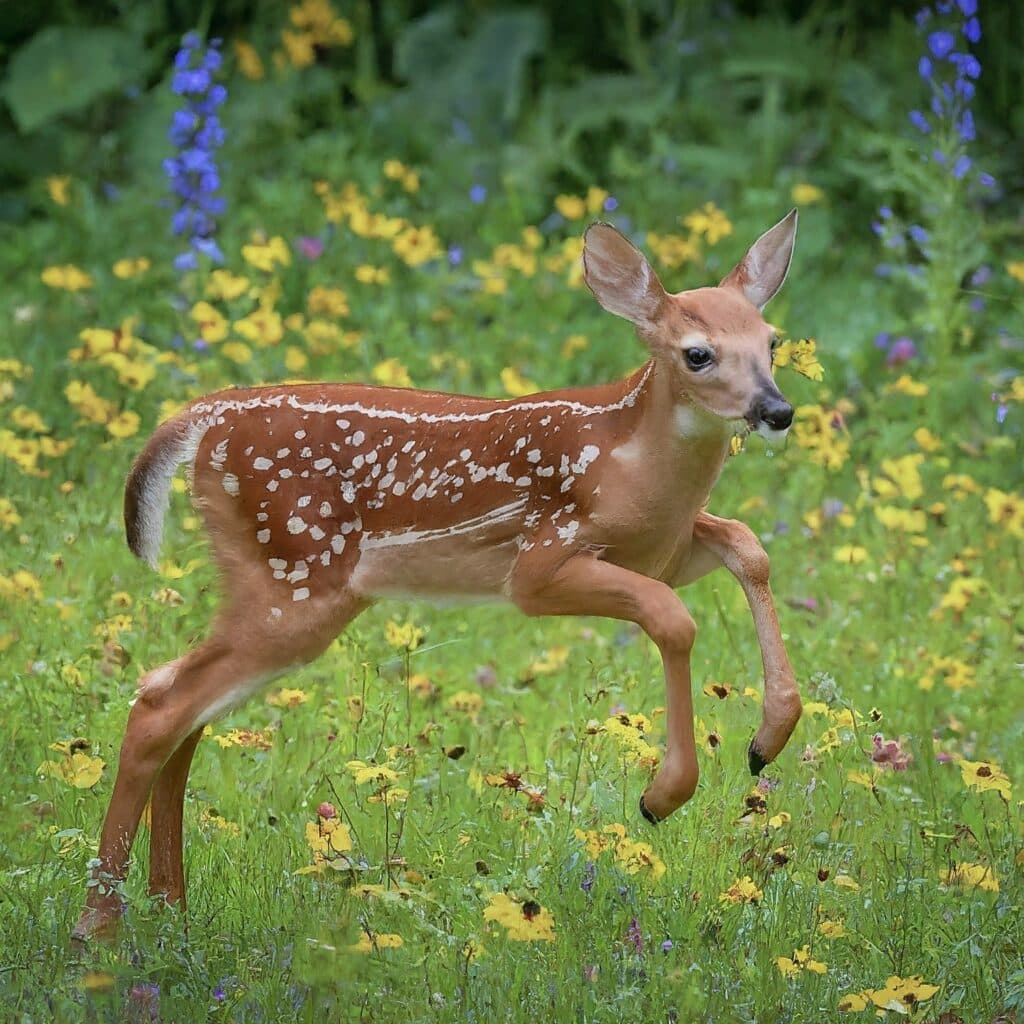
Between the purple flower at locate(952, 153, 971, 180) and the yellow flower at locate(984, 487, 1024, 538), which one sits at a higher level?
the purple flower at locate(952, 153, 971, 180)

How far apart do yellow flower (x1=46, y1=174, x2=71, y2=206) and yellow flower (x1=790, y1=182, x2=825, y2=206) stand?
11.0 ft

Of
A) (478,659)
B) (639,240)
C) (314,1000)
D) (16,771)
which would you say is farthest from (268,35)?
(314,1000)

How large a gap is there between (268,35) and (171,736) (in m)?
7.27

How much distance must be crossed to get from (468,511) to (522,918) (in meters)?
0.98

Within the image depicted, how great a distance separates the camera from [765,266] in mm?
4496

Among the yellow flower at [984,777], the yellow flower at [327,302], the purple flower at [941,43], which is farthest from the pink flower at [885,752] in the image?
the purple flower at [941,43]

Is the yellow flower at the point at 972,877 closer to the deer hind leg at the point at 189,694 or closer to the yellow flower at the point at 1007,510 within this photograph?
the deer hind leg at the point at 189,694

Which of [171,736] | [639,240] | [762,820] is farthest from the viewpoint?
[639,240]

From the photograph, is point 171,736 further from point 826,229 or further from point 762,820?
point 826,229

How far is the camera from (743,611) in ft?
21.5

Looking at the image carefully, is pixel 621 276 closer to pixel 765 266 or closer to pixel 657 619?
pixel 765 266

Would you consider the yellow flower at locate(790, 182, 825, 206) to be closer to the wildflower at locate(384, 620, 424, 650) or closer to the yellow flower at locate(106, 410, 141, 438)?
the yellow flower at locate(106, 410, 141, 438)

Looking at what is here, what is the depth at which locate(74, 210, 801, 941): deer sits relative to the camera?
420 centimetres

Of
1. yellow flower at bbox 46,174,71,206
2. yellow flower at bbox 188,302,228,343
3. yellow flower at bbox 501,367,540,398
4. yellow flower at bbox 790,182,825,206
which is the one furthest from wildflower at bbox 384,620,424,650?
yellow flower at bbox 790,182,825,206
